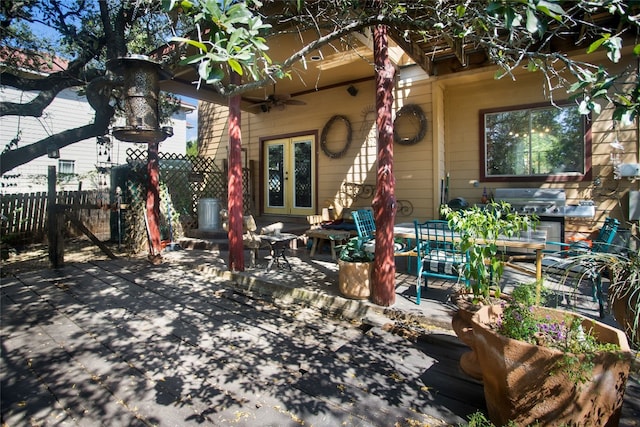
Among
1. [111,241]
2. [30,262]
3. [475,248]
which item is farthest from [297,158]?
[475,248]

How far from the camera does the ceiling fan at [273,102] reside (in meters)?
7.31

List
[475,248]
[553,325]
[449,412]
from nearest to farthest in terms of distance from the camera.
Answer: [553,325]
[449,412]
[475,248]

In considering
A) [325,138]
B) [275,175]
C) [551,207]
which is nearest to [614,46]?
[551,207]

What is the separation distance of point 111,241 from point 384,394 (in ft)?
23.7

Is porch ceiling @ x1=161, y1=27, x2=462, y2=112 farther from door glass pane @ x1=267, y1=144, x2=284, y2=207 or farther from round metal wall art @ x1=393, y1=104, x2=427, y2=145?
door glass pane @ x1=267, y1=144, x2=284, y2=207

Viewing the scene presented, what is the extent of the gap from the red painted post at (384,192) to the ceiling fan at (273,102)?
379 cm

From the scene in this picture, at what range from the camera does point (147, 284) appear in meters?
4.65

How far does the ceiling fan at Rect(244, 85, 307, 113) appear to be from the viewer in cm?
731

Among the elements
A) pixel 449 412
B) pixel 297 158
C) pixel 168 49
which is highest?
pixel 168 49

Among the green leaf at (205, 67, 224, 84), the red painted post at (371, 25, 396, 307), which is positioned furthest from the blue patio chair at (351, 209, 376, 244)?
the green leaf at (205, 67, 224, 84)

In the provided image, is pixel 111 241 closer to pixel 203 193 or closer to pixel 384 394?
pixel 203 193

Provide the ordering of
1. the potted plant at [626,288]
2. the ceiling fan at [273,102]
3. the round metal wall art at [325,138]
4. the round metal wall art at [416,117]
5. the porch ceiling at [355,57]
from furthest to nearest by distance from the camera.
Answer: the ceiling fan at [273,102] → the round metal wall art at [325,138] → the round metal wall art at [416,117] → the porch ceiling at [355,57] → the potted plant at [626,288]

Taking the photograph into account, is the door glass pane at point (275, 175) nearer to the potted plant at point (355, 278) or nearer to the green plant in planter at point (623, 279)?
the potted plant at point (355, 278)

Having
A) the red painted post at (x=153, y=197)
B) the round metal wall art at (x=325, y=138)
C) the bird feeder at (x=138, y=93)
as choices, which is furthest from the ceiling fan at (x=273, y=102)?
the bird feeder at (x=138, y=93)
